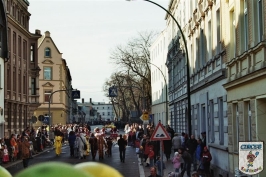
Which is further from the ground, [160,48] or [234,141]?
[160,48]

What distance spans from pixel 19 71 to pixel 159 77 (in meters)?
23.1

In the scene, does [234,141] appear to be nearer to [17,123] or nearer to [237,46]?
[237,46]

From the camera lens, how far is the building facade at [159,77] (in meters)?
65.4

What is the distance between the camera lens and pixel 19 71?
2064 inches

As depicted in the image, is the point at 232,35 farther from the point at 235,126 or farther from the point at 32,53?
the point at 32,53

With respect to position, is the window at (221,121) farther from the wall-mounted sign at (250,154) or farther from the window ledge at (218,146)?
the wall-mounted sign at (250,154)

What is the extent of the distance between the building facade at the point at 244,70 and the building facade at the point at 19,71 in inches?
1096

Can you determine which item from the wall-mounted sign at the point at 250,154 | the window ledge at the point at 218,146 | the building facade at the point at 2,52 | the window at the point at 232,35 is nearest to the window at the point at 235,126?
the window ledge at the point at 218,146

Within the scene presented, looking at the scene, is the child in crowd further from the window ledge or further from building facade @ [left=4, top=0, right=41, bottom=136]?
building facade @ [left=4, top=0, right=41, bottom=136]

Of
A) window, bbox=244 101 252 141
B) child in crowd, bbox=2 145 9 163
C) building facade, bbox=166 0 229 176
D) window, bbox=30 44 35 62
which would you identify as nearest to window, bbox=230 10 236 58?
building facade, bbox=166 0 229 176

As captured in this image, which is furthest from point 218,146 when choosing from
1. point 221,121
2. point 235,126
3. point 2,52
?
point 2,52

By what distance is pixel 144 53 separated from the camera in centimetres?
8300

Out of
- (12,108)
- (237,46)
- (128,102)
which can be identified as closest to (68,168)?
(237,46)

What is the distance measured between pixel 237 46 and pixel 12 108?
31.5m
